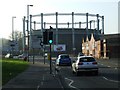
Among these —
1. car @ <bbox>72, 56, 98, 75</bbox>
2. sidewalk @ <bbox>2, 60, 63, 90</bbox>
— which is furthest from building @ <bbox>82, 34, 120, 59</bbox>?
sidewalk @ <bbox>2, 60, 63, 90</bbox>

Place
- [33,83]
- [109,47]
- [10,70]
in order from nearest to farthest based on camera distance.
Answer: [33,83], [10,70], [109,47]

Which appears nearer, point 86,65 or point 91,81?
point 91,81

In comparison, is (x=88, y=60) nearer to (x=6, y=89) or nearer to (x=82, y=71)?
(x=82, y=71)

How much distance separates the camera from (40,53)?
6112 inches

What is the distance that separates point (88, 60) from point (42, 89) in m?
13.6

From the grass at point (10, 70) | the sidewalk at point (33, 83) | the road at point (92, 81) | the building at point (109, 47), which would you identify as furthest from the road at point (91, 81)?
the building at point (109, 47)

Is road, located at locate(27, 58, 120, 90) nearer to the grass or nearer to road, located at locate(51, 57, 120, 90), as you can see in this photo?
road, located at locate(51, 57, 120, 90)

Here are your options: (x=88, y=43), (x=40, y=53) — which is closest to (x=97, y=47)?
(x=88, y=43)

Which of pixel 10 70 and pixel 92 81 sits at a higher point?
pixel 92 81

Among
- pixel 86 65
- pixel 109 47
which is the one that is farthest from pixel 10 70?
pixel 109 47

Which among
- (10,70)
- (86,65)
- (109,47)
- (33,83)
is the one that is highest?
(109,47)

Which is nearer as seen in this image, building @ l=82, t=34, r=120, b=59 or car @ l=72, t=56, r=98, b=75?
car @ l=72, t=56, r=98, b=75

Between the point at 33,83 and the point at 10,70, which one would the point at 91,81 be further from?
the point at 10,70

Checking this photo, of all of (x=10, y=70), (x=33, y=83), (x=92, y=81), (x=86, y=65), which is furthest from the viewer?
(x=10, y=70)
